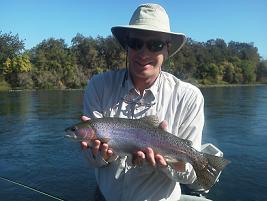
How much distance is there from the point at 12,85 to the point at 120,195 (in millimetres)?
77326

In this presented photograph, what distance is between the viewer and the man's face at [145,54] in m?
3.76

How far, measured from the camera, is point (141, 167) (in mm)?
3717

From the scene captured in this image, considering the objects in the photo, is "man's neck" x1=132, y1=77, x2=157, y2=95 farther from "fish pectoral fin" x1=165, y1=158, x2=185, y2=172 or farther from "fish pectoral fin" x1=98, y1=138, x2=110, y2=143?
"fish pectoral fin" x1=165, y1=158, x2=185, y2=172

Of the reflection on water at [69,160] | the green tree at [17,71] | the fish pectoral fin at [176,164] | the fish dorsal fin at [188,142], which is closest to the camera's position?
the fish pectoral fin at [176,164]

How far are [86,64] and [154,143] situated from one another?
295 ft

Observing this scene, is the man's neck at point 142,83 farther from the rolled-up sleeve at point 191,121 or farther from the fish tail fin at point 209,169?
the fish tail fin at point 209,169

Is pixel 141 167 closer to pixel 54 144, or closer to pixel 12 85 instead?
pixel 54 144

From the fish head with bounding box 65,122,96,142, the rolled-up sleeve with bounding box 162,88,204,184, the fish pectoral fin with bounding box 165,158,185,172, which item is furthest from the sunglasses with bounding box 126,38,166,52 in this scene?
the fish pectoral fin with bounding box 165,158,185,172

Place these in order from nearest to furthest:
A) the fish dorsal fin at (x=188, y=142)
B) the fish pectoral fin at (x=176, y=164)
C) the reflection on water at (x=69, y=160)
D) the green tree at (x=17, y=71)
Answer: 1. the fish pectoral fin at (x=176, y=164)
2. the fish dorsal fin at (x=188, y=142)
3. the reflection on water at (x=69, y=160)
4. the green tree at (x=17, y=71)

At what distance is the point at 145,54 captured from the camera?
3734mm

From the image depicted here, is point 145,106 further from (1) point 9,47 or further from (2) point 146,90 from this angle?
(1) point 9,47

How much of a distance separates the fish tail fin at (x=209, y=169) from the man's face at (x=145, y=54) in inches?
37.8

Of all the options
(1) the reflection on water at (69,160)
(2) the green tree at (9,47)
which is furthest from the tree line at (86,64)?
(1) the reflection on water at (69,160)

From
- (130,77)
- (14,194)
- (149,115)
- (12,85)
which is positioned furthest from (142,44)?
(12,85)
